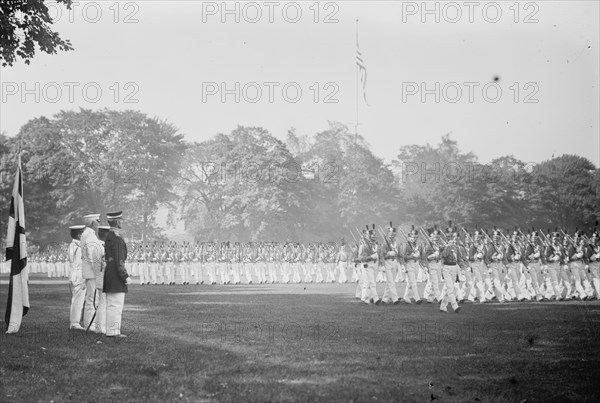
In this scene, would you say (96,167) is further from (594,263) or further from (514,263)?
(594,263)

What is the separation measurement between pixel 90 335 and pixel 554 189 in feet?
218

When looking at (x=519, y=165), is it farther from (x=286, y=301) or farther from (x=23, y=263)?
(x=23, y=263)

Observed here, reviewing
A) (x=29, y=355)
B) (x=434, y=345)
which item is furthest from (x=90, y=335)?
(x=434, y=345)

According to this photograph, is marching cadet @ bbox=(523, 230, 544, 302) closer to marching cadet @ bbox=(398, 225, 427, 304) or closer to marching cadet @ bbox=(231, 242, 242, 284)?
marching cadet @ bbox=(398, 225, 427, 304)

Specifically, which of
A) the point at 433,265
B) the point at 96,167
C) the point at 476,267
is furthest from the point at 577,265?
the point at 96,167

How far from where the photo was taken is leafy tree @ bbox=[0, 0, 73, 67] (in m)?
16.3

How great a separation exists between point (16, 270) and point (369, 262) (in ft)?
36.6

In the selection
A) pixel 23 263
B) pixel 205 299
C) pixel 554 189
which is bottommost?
pixel 205 299

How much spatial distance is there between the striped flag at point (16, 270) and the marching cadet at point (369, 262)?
10758 millimetres

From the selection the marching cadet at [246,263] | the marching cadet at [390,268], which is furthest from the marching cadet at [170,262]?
the marching cadet at [390,268]

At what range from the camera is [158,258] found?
124ft

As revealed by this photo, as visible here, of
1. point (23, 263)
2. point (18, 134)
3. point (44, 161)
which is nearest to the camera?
point (23, 263)

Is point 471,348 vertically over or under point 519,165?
under

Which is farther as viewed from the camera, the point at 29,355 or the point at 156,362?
the point at 29,355
